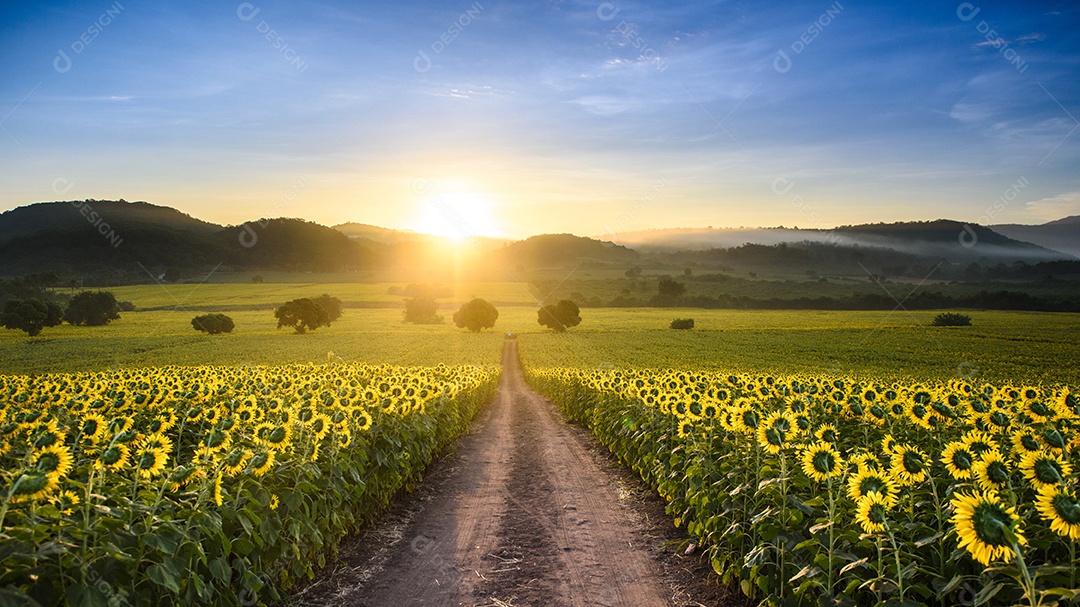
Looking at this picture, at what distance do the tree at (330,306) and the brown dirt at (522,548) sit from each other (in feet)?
225

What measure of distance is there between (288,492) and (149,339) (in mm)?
45650

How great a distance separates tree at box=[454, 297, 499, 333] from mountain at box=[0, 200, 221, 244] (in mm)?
46986

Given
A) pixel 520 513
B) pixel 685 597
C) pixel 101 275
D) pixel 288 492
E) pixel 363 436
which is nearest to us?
pixel 288 492

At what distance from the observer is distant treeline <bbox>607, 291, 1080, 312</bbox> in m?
67.7

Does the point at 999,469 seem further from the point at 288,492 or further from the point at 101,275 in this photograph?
the point at 101,275

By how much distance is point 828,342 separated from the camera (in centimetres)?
5072

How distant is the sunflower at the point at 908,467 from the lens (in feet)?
13.7

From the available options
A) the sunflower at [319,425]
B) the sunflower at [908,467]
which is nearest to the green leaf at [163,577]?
the sunflower at [319,425]

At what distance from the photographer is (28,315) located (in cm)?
Result: 3488

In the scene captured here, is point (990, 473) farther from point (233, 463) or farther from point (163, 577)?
point (233, 463)

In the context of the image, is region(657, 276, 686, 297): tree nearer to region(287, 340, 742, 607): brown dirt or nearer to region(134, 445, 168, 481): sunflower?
region(287, 340, 742, 607): brown dirt

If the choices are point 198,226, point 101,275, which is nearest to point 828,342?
point 101,275

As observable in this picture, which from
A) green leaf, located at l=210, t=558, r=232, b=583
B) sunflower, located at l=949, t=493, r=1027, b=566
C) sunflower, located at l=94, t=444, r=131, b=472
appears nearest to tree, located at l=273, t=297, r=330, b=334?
sunflower, located at l=94, t=444, r=131, b=472

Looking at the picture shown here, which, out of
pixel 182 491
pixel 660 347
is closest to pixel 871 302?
pixel 660 347
